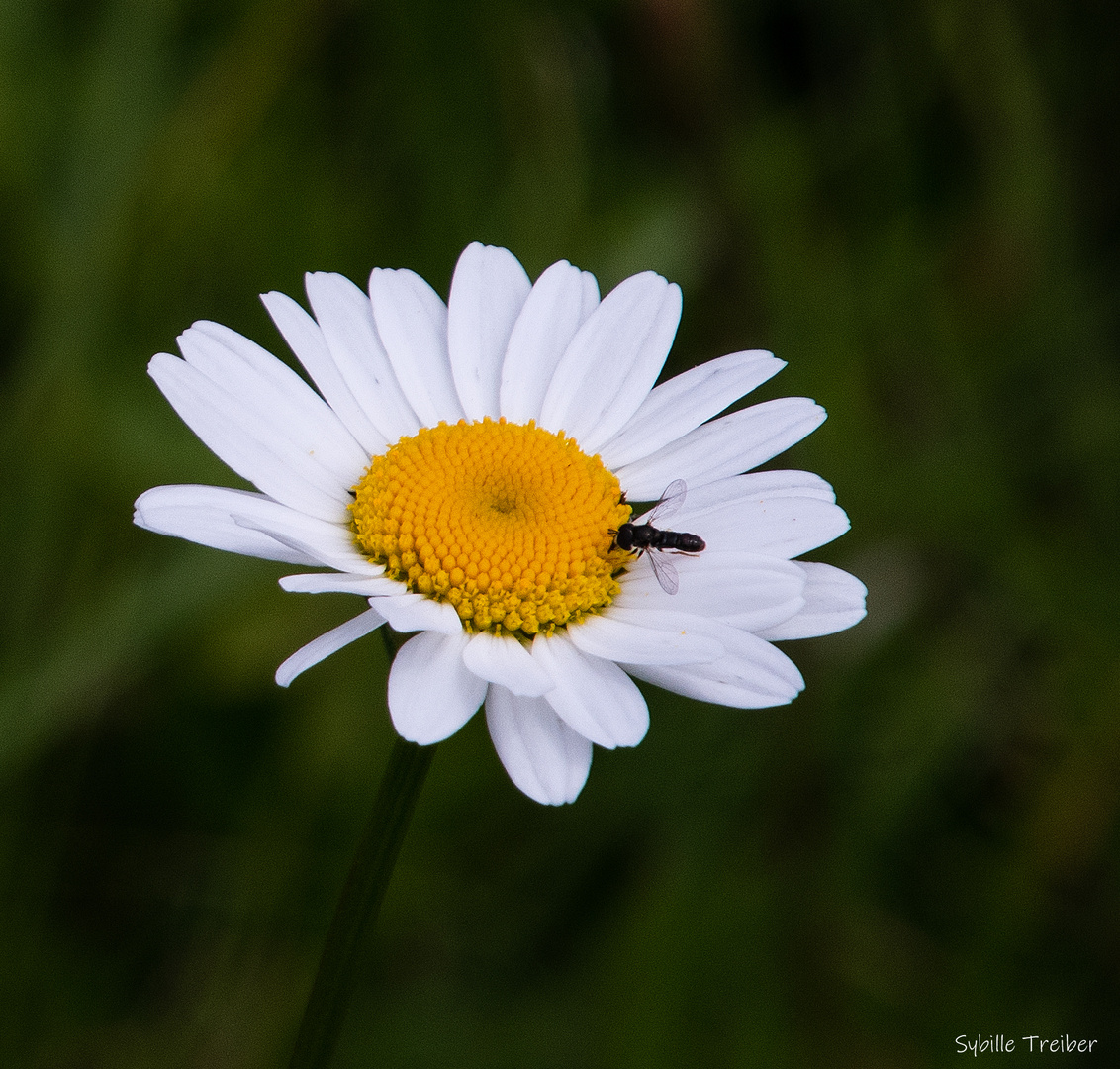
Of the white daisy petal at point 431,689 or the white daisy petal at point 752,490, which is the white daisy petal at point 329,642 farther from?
the white daisy petal at point 752,490

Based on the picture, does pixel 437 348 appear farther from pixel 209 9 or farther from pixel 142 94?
pixel 209 9

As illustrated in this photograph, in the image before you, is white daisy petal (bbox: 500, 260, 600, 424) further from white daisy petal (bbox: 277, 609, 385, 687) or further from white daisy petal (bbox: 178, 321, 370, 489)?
white daisy petal (bbox: 277, 609, 385, 687)

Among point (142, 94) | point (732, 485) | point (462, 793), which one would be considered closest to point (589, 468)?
point (732, 485)

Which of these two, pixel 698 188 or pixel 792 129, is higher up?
pixel 792 129

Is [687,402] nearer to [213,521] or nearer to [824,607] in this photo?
[824,607]

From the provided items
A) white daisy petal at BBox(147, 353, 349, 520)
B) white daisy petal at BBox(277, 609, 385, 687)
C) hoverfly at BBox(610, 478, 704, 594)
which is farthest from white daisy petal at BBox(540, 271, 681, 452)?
white daisy petal at BBox(277, 609, 385, 687)

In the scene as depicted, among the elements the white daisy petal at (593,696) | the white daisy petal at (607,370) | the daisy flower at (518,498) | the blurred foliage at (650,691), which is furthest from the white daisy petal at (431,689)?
the blurred foliage at (650,691)
